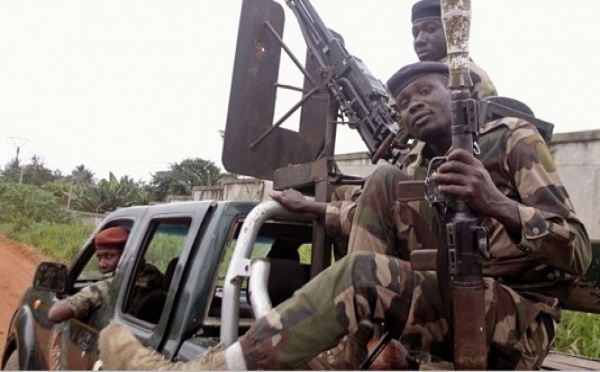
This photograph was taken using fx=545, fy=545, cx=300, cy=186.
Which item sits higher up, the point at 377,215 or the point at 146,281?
the point at 377,215

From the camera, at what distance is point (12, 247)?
53.2 ft

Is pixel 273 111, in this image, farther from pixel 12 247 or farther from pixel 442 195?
pixel 12 247

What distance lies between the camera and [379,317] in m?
1.59

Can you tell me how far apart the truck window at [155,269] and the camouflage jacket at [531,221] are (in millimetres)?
Answer: 1108

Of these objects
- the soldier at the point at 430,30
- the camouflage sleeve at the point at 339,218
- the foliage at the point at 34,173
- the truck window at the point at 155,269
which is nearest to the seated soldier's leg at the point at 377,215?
the camouflage sleeve at the point at 339,218

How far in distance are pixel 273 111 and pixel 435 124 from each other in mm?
1592

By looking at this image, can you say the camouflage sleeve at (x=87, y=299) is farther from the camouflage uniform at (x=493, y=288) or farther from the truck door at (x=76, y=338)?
the camouflage uniform at (x=493, y=288)

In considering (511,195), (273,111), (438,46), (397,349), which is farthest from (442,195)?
(273,111)

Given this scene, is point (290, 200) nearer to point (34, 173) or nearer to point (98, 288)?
point (98, 288)

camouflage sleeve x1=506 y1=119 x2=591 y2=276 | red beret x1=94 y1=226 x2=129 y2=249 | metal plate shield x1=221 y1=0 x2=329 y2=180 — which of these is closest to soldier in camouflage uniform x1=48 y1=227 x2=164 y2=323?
red beret x1=94 y1=226 x2=129 y2=249

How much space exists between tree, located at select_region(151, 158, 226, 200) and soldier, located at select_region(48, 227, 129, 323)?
2431cm

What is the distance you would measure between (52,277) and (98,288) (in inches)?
16.5

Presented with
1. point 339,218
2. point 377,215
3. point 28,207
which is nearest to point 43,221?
point 28,207

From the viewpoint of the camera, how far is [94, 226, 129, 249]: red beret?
8.71ft
